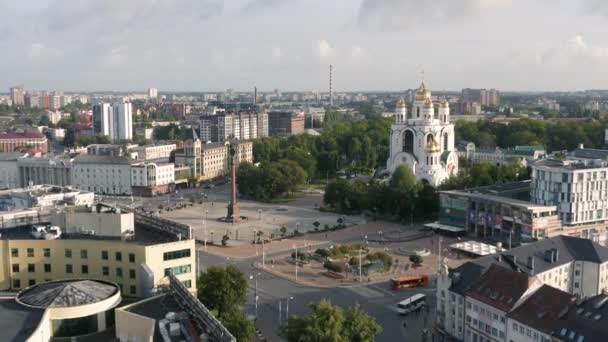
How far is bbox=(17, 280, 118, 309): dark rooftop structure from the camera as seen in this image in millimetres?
22219

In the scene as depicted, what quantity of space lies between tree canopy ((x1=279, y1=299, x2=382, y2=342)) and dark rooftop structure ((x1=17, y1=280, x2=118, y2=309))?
819 cm

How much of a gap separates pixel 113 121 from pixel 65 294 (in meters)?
131

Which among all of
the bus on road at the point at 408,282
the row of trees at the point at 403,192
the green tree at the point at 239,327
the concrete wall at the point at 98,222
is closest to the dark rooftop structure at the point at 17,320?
the concrete wall at the point at 98,222

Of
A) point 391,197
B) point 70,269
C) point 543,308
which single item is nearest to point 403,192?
point 391,197

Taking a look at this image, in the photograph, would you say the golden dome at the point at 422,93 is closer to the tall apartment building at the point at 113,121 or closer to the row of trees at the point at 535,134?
the row of trees at the point at 535,134

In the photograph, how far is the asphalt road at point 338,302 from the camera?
120ft

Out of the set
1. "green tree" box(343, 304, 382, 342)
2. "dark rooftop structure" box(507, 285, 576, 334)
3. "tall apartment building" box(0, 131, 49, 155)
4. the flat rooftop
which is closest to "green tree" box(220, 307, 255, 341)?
the flat rooftop

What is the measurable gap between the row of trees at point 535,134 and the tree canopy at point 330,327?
90068 mm

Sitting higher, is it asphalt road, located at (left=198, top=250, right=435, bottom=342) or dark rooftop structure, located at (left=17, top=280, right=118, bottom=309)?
dark rooftop structure, located at (left=17, top=280, right=118, bottom=309)

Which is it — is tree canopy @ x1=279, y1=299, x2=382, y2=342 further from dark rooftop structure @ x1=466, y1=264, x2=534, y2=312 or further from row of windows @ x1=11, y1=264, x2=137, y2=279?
row of windows @ x1=11, y1=264, x2=137, y2=279

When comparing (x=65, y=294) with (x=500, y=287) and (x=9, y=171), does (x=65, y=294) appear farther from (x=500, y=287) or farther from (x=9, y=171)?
(x=9, y=171)

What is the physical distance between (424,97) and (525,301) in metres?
52.8

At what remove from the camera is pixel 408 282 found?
144 feet

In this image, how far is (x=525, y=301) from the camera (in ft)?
102
